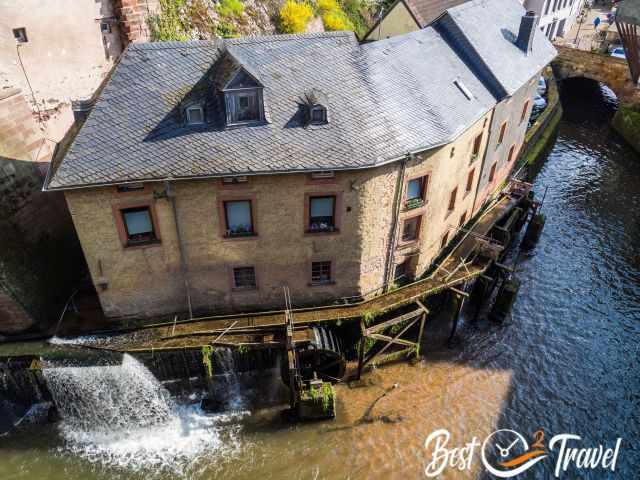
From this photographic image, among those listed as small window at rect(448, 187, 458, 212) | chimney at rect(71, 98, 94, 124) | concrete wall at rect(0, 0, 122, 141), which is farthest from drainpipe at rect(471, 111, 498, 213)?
concrete wall at rect(0, 0, 122, 141)

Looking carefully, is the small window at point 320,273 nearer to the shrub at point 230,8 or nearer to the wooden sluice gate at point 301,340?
the wooden sluice gate at point 301,340

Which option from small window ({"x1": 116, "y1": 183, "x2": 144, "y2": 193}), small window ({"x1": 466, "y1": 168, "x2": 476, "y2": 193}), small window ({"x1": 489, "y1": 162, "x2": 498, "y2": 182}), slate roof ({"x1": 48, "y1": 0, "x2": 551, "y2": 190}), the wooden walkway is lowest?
the wooden walkway

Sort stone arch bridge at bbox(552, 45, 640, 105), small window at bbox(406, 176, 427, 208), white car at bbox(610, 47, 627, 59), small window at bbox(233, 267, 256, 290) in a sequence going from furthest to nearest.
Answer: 1. white car at bbox(610, 47, 627, 59)
2. stone arch bridge at bbox(552, 45, 640, 105)
3. small window at bbox(233, 267, 256, 290)
4. small window at bbox(406, 176, 427, 208)

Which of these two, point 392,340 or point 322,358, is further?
point 392,340

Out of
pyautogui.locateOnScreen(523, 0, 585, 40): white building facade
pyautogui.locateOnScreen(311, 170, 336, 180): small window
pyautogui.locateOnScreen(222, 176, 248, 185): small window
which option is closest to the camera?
pyautogui.locateOnScreen(222, 176, 248, 185): small window

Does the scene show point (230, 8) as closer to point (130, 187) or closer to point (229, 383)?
point (130, 187)

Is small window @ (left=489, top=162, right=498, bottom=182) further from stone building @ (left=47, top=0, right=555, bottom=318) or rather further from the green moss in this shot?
the green moss

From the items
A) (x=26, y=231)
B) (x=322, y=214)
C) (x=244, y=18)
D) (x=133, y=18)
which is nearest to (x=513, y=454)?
(x=322, y=214)
